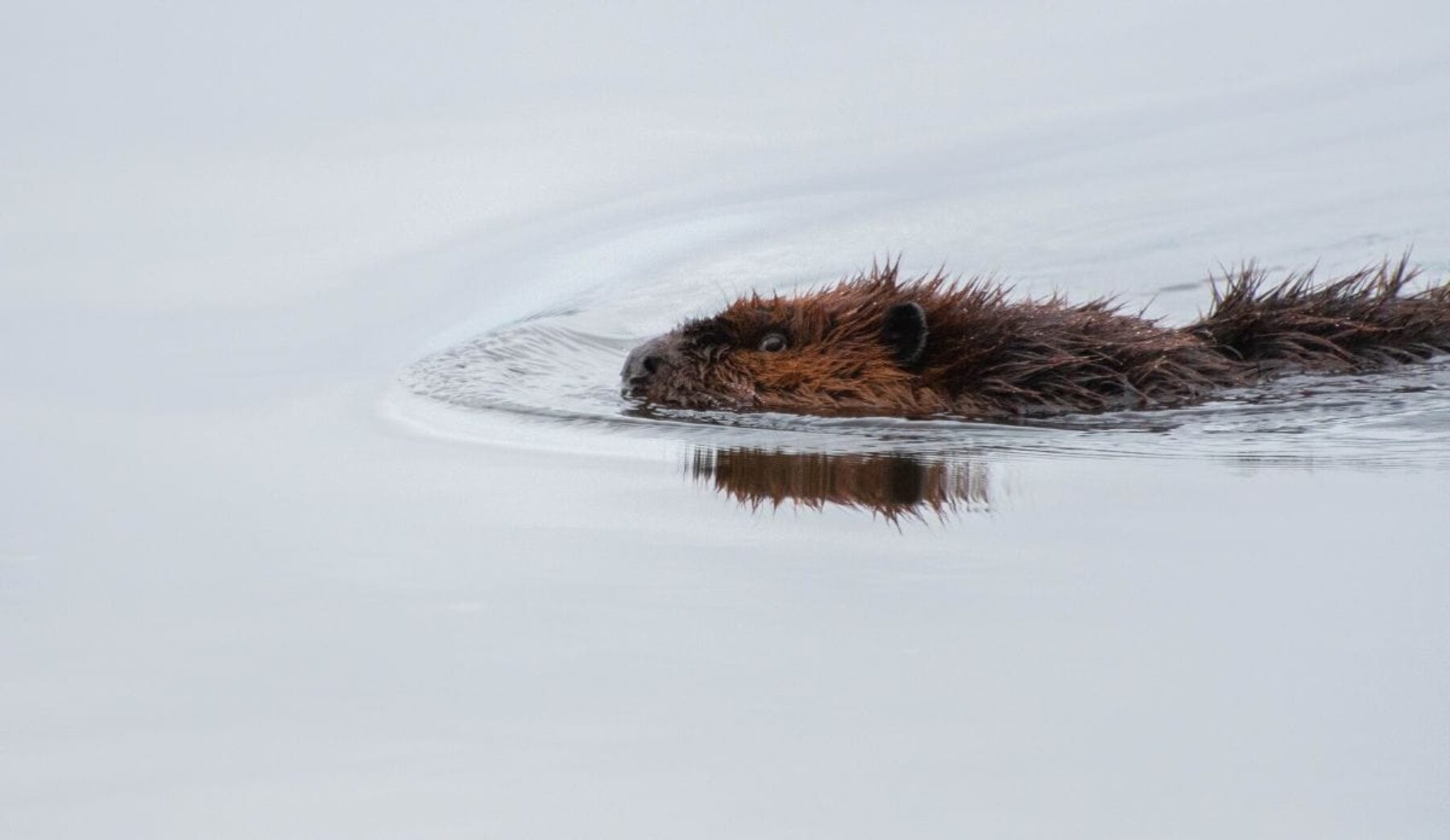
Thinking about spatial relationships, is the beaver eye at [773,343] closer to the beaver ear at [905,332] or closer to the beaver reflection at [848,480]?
the beaver ear at [905,332]

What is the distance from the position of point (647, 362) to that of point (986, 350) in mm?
1092

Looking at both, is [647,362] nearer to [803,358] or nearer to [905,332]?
[803,358]

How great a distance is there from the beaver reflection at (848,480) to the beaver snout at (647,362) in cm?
74

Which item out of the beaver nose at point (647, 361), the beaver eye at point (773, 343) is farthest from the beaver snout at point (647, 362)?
the beaver eye at point (773, 343)

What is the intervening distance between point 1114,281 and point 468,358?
3371mm

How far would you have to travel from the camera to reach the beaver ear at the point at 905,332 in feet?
21.9

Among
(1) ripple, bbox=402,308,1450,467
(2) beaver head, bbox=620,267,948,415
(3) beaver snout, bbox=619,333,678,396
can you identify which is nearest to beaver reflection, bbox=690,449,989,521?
(1) ripple, bbox=402,308,1450,467

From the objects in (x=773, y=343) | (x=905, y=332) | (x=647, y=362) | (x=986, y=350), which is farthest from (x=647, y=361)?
(x=986, y=350)

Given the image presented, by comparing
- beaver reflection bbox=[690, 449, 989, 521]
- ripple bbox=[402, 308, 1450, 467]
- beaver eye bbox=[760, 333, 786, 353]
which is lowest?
beaver reflection bbox=[690, 449, 989, 521]

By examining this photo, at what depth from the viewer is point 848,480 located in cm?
583

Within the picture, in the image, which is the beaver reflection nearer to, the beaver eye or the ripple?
the ripple

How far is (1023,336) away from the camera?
672cm

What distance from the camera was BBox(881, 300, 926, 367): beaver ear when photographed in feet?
21.9

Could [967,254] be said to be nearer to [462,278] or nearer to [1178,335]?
[462,278]
